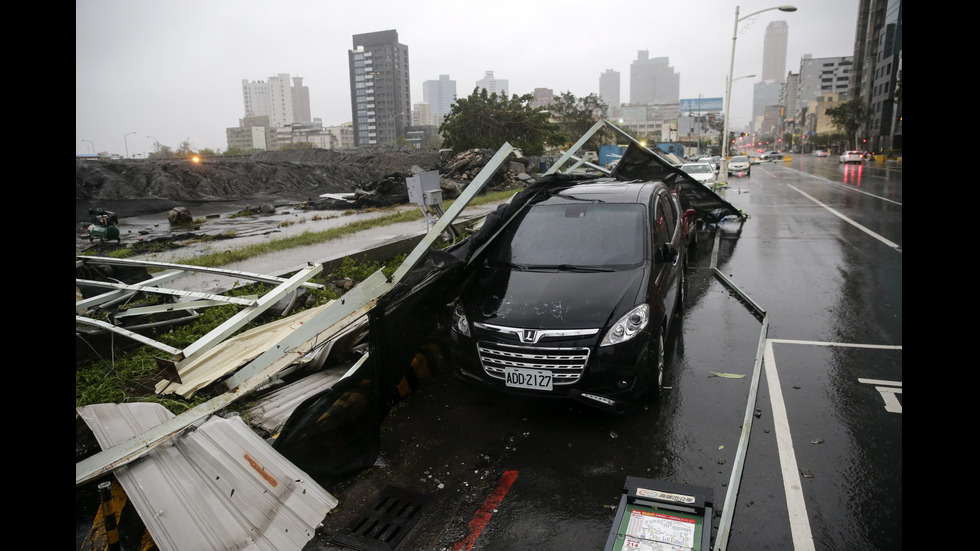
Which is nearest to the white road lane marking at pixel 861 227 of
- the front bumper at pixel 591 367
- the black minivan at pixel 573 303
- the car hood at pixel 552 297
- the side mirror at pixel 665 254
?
the black minivan at pixel 573 303

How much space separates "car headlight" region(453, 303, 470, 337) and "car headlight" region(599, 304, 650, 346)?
115cm

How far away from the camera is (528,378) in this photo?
4.42 m

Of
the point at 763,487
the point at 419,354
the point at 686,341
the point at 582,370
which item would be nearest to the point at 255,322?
the point at 419,354

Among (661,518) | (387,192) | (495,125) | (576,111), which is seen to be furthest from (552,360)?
(576,111)

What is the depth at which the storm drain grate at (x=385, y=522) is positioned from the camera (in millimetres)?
3373

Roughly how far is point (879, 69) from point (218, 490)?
116 m

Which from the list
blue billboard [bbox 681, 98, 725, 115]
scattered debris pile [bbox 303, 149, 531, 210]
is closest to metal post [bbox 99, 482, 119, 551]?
scattered debris pile [bbox 303, 149, 531, 210]

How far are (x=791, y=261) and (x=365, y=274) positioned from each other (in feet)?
25.8

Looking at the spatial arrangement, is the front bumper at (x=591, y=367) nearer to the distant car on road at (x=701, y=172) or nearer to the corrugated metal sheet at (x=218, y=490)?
the corrugated metal sheet at (x=218, y=490)

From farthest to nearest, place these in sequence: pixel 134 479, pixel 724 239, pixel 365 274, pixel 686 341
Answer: pixel 724 239 → pixel 365 274 → pixel 686 341 → pixel 134 479

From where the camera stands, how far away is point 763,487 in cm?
370

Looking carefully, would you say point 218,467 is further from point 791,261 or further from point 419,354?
point 791,261
